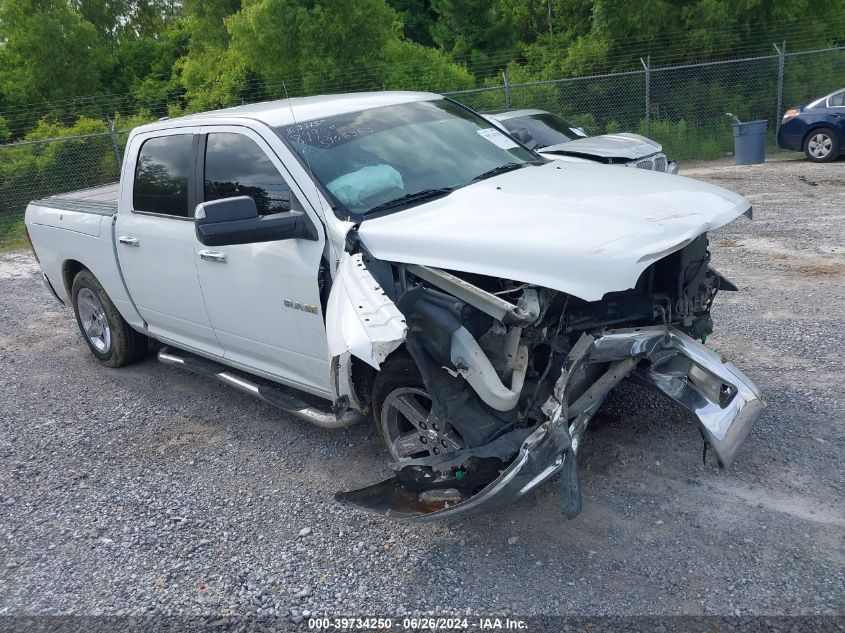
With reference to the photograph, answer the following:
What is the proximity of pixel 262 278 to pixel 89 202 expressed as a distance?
2.89 meters

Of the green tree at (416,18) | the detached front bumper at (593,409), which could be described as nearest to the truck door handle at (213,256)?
the detached front bumper at (593,409)

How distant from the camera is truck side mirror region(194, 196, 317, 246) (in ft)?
12.6

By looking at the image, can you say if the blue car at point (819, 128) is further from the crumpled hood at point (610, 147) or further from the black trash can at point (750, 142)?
the crumpled hood at point (610, 147)

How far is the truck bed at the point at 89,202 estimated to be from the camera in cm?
608

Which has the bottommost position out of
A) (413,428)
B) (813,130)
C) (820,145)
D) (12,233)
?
(820,145)

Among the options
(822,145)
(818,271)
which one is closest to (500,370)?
(818,271)

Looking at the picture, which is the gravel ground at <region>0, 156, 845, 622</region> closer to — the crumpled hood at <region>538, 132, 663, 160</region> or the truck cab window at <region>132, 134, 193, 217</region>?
the truck cab window at <region>132, 134, 193, 217</region>

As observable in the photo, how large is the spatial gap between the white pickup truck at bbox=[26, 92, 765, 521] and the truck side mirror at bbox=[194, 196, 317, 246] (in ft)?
0.04

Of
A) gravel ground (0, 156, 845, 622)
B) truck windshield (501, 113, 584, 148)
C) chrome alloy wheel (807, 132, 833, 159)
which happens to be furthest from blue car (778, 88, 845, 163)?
gravel ground (0, 156, 845, 622)

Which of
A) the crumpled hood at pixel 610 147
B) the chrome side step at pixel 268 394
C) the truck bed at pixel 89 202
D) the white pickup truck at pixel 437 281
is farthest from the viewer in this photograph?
the crumpled hood at pixel 610 147

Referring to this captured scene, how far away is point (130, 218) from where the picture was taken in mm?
5535

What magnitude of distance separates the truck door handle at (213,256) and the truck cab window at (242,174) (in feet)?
1.15

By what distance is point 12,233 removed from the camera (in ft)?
47.3

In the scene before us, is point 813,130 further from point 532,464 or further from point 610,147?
point 532,464
